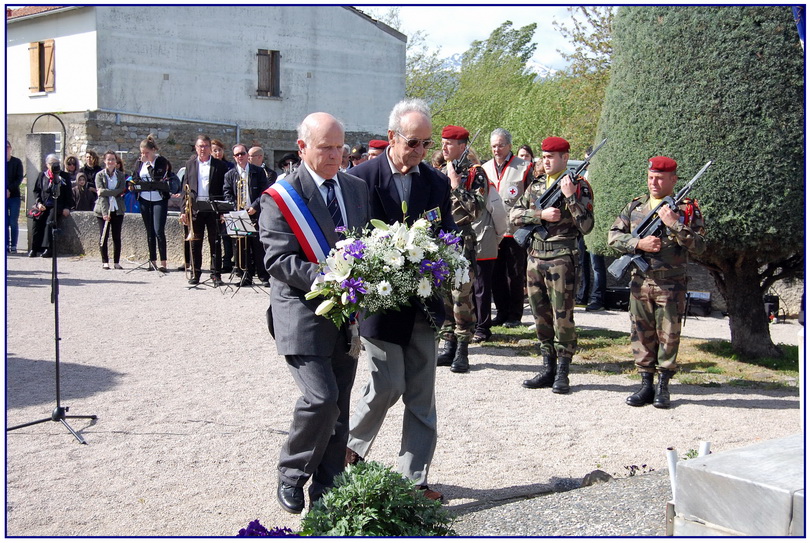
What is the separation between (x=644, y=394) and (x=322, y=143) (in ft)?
13.6

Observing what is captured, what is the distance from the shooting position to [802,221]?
28.5 feet

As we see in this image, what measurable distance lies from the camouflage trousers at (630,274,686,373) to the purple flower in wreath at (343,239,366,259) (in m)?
3.97

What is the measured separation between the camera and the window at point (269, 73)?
3469 cm

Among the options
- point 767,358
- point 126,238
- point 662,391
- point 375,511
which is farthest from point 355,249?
point 126,238

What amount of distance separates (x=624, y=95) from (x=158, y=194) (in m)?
8.92

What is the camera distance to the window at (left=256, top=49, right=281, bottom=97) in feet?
114

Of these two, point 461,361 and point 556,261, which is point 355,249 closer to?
point 556,261

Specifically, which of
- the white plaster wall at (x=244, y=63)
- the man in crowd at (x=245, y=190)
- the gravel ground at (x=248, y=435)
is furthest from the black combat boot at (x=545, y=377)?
the white plaster wall at (x=244, y=63)

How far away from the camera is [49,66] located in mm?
31969

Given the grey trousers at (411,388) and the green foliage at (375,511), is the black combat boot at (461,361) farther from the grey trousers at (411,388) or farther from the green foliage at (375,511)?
the green foliage at (375,511)

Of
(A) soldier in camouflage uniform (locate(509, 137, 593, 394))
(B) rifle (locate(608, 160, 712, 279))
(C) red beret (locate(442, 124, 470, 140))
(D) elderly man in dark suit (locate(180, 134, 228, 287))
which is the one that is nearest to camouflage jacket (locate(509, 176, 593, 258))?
(A) soldier in camouflage uniform (locate(509, 137, 593, 394))

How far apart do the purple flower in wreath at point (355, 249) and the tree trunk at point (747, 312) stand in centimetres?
606

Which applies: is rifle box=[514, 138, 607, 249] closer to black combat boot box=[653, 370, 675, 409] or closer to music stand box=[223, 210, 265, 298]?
black combat boot box=[653, 370, 675, 409]

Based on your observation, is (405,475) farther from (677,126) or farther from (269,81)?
(269,81)
